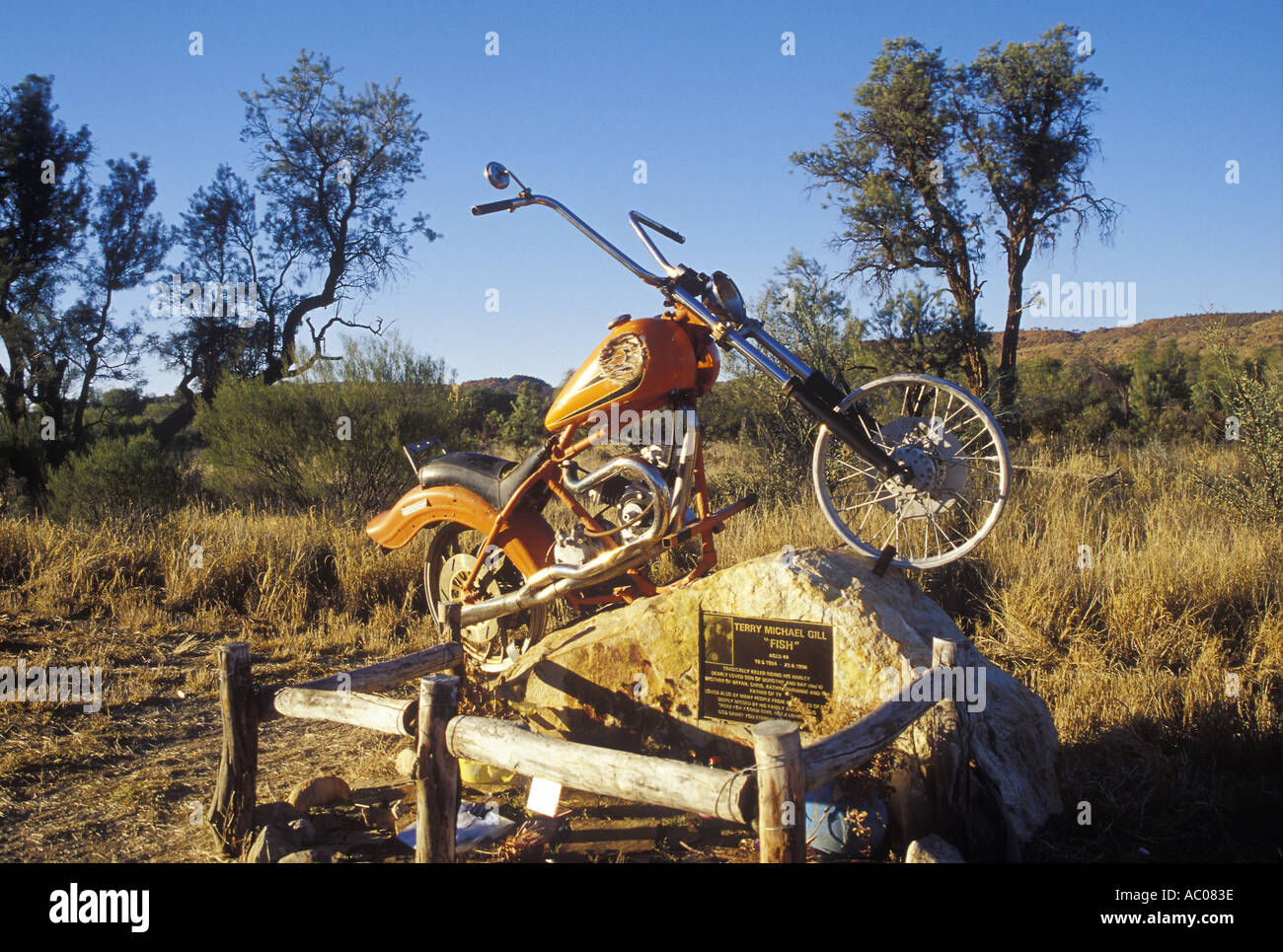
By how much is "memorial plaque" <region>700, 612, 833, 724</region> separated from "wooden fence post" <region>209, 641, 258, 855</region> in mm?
1861

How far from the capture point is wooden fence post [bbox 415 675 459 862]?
9.73ft

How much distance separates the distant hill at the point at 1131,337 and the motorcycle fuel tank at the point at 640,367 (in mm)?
24678

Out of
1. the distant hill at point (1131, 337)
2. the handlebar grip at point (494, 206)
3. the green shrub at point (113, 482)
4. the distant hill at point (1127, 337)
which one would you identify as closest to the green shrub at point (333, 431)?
the green shrub at point (113, 482)

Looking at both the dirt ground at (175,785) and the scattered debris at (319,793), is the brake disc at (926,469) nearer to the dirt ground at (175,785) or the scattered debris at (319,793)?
the dirt ground at (175,785)

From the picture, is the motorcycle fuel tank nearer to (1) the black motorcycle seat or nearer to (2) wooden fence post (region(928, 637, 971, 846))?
(1) the black motorcycle seat

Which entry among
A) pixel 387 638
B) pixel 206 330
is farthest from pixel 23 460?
pixel 387 638

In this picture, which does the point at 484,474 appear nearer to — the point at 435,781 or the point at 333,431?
the point at 435,781

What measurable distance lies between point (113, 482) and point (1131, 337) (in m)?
38.1

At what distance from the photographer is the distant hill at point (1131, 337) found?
28.5 meters

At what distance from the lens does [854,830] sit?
3.33m

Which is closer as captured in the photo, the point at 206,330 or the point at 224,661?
the point at 224,661

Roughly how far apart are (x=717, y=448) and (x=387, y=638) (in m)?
8.05
